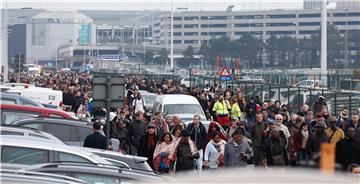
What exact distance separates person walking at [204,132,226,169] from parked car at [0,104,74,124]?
517cm

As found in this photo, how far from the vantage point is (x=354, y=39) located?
558 feet

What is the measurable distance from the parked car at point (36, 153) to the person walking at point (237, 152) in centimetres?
536

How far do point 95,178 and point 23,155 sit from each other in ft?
7.91

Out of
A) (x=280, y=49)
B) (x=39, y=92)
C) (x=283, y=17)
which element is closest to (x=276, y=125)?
(x=39, y=92)

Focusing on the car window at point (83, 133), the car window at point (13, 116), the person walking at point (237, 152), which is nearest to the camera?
the person walking at point (237, 152)

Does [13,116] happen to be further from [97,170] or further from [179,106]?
[97,170]

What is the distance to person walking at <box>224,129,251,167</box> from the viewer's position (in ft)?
62.1

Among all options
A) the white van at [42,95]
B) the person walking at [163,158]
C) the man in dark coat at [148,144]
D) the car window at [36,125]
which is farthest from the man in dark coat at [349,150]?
the white van at [42,95]

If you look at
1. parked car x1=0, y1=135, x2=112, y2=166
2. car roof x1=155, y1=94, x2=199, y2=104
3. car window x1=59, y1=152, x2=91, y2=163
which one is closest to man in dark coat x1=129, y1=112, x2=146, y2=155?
car roof x1=155, y1=94, x2=199, y2=104

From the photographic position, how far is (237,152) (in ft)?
62.5

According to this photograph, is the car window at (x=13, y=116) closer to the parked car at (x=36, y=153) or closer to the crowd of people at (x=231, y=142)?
the crowd of people at (x=231, y=142)

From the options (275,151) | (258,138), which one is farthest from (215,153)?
(258,138)

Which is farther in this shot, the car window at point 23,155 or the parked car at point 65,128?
the parked car at point 65,128

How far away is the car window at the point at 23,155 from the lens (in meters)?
13.0
